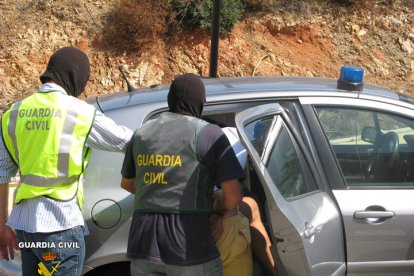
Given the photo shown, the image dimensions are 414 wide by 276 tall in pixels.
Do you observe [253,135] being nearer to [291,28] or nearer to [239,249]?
[239,249]

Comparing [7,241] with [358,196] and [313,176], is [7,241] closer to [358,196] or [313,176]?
[313,176]

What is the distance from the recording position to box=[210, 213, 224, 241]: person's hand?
3.09 meters

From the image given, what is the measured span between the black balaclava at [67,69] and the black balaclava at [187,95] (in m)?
0.44

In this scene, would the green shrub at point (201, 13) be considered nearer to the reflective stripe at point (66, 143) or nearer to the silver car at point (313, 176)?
the silver car at point (313, 176)

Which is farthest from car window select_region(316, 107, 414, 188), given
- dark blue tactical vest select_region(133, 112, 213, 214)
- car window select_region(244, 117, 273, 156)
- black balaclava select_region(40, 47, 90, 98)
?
black balaclava select_region(40, 47, 90, 98)

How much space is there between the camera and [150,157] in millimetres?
2852

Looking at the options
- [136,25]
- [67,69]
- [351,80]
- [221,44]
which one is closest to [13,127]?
[67,69]

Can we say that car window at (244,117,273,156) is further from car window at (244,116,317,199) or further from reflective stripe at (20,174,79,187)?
reflective stripe at (20,174,79,187)

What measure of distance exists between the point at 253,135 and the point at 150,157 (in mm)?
669

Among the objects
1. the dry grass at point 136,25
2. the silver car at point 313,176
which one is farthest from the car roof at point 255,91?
the dry grass at point 136,25

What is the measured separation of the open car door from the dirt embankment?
10.9 meters

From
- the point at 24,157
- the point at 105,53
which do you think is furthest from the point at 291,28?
the point at 24,157

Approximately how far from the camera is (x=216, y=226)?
3.09 metres

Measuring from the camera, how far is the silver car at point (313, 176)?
10.4ft
